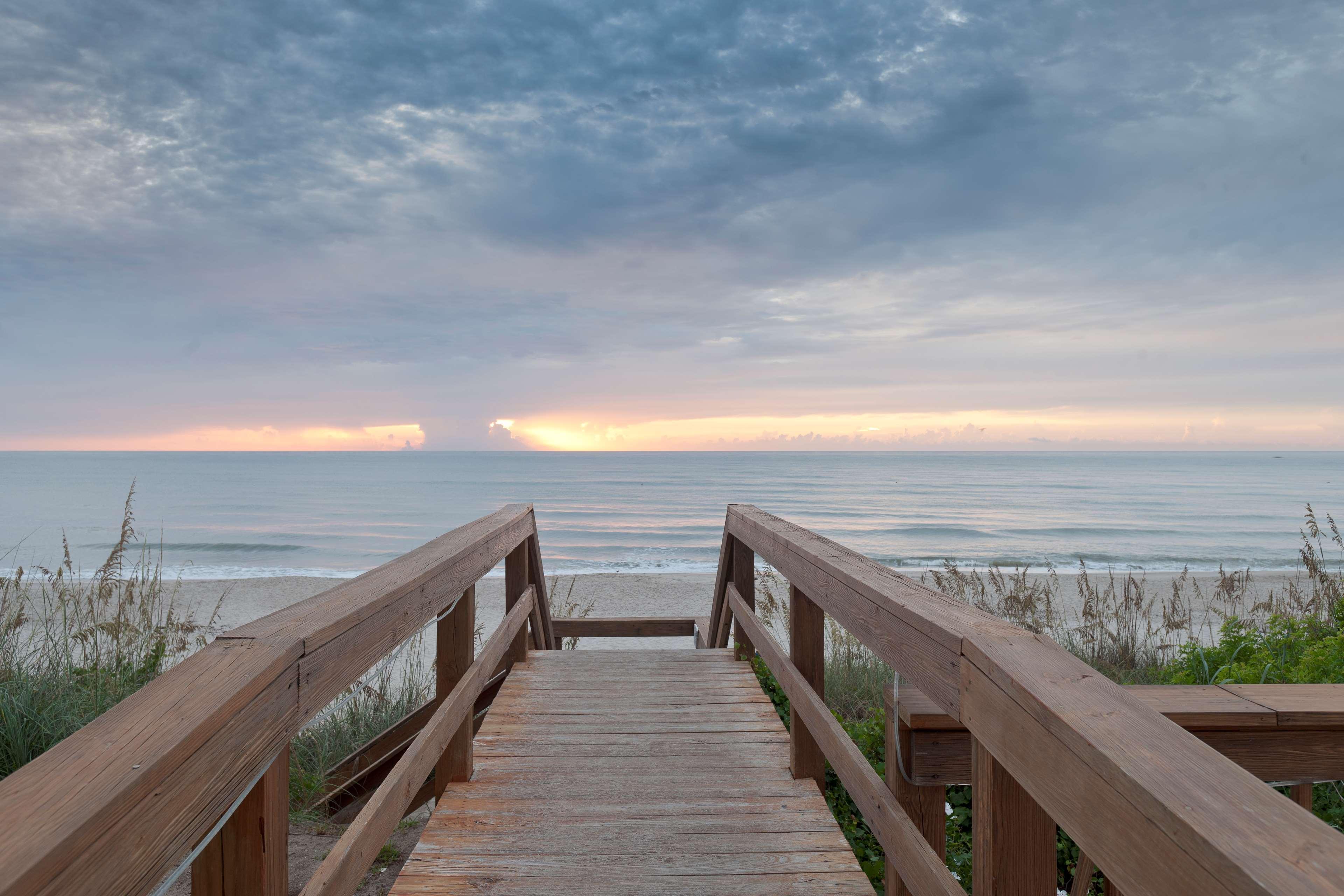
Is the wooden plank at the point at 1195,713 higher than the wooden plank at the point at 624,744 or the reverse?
higher

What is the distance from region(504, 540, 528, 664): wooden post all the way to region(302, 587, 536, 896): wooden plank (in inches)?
43.8

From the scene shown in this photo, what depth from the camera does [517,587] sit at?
14.5 feet

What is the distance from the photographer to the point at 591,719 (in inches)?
139

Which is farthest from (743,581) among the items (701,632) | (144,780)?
(144,780)

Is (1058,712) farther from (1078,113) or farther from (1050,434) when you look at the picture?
(1050,434)

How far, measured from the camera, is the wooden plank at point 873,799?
1395 millimetres

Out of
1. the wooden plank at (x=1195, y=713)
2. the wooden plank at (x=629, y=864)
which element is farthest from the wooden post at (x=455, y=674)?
the wooden plank at (x=1195, y=713)

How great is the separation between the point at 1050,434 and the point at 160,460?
121 meters

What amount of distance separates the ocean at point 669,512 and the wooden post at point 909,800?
23.8ft

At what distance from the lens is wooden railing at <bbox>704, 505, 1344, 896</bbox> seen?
63 cm

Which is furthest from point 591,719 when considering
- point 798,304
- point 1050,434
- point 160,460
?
point 160,460

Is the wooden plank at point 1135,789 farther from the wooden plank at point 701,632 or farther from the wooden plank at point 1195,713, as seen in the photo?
the wooden plank at point 701,632

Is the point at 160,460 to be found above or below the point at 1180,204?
below

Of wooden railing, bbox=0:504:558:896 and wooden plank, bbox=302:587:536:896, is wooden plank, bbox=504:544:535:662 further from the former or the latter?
wooden railing, bbox=0:504:558:896
